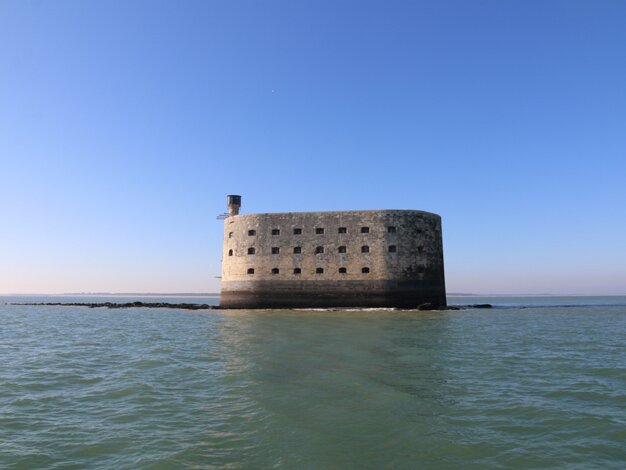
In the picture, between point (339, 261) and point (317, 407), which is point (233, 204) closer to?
point (339, 261)

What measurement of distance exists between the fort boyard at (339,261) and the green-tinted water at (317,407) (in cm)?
1837

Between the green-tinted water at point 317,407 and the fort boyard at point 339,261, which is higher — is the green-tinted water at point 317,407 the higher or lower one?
the lower one

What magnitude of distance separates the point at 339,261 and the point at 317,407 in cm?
2611

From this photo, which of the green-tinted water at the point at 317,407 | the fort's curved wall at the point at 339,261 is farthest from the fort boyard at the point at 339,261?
the green-tinted water at the point at 317,407

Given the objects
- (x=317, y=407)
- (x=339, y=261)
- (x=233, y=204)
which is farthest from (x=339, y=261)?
(x=317, y=407)

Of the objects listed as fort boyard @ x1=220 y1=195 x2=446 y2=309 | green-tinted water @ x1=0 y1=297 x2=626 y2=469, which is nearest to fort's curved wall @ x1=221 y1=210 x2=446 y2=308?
fort boyard @ x1=220 y1=195 x2=446 y2=309

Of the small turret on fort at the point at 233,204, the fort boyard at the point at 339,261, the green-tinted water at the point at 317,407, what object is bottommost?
the green-tinted water at the point at 317,407

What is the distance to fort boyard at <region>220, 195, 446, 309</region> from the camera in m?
32.1

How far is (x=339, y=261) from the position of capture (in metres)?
32.9

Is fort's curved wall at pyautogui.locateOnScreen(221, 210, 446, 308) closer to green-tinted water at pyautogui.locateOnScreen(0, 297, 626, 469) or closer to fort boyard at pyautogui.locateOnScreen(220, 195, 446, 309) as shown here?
fort boyard at pyautogui.locateOnScreen(220, 195, 446, 309)

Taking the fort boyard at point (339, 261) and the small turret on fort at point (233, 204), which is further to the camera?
the small turret on fort at point (233, 204)

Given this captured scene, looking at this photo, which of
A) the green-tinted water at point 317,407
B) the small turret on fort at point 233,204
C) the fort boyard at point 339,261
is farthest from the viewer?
the small turret on fort at point 233,204

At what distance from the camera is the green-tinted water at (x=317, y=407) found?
5105 millimetres

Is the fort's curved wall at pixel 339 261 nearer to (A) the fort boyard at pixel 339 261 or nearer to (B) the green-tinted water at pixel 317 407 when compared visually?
(A) the fort boyard at pixel 339 261
